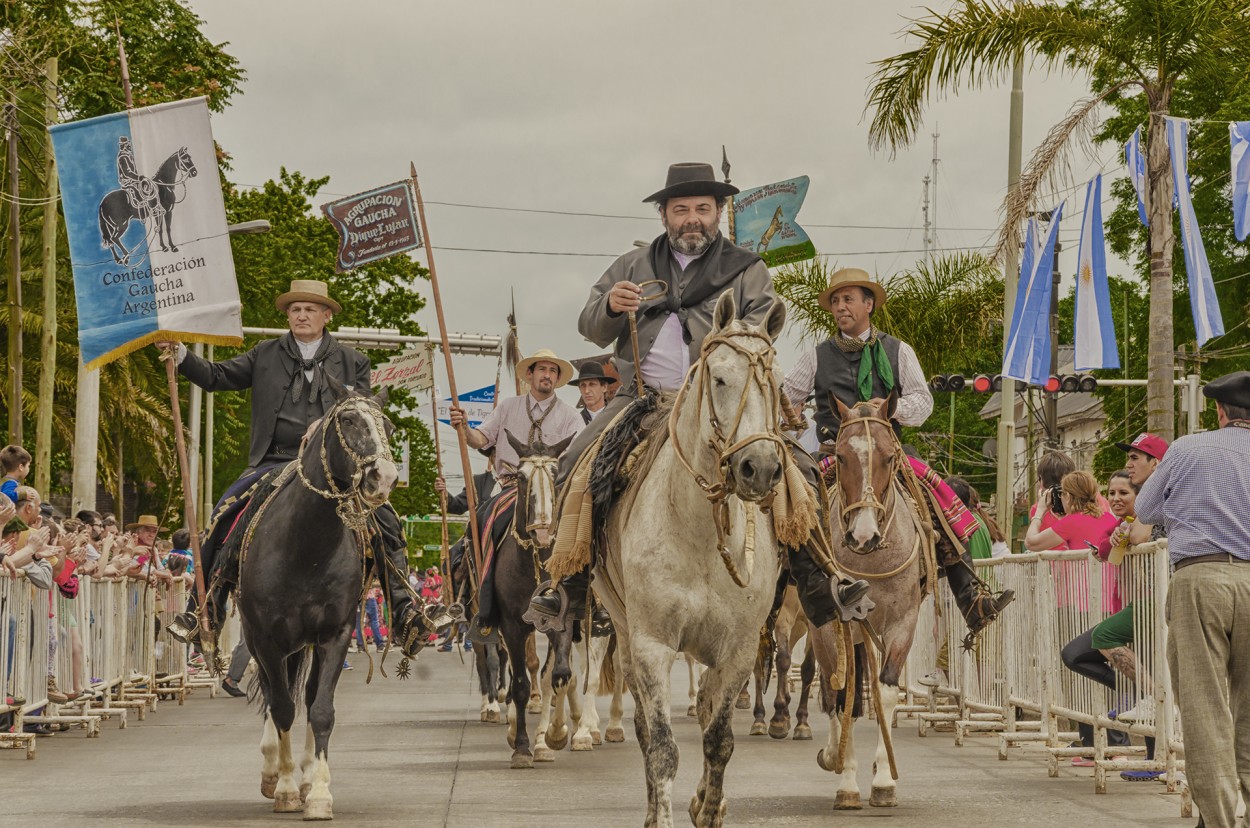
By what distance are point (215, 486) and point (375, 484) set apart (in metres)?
54.4

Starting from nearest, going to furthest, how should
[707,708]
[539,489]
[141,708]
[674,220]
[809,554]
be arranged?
[707,708], [809,554], [674,220], [539,489], [141,708]

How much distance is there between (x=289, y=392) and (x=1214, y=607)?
6.01 meters

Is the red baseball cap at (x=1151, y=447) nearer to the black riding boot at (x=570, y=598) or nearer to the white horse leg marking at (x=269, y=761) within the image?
the black riding boot at (x=570, y=598)

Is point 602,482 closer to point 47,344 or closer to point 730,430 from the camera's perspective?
point 730,430

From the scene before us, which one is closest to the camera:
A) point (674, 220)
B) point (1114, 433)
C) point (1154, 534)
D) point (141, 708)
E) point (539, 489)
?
point (674, 220)

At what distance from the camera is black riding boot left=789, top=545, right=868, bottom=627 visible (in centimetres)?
Result: 929

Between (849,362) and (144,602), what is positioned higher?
(849,362)

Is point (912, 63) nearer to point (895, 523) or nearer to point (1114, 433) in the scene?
point (895, 523)

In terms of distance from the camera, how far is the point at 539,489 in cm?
1379

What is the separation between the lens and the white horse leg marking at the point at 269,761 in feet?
36.7

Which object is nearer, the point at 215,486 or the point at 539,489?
the point at 539,489

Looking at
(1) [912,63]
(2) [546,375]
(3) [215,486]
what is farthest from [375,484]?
(3) [215,486]

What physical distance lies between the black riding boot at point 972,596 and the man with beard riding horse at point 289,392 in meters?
3.44

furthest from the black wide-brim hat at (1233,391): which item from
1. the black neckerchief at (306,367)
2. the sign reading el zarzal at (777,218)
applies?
the sign reading el zarzal at (777,218)
